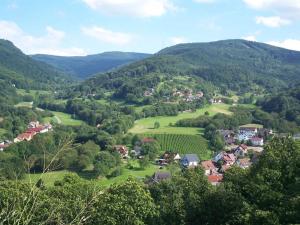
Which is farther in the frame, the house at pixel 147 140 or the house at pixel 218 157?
the house at pixel 147 140

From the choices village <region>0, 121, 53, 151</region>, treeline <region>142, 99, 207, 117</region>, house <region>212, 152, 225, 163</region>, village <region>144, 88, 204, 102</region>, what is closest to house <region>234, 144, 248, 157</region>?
house <region>212, 152, 225, 163</region>

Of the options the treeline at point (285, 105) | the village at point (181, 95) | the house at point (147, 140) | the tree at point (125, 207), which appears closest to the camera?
the tree at point (125, 207)

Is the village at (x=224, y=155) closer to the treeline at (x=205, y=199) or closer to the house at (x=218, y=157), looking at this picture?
the house at (x=218, y=157)

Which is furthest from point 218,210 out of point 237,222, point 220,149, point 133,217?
point 220,149

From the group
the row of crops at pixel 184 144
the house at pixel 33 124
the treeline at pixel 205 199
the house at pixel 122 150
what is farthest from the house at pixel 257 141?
the treeline at pixel 205 199

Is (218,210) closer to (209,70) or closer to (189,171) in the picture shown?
(189,171)

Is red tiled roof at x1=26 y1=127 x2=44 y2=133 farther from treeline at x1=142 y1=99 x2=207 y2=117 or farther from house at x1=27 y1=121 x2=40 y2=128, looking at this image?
treeline at x1=142 y1=99 x2=207 y2=117
